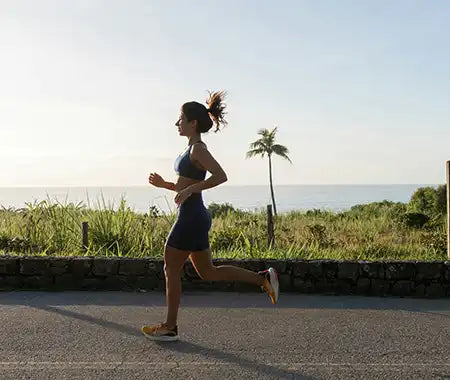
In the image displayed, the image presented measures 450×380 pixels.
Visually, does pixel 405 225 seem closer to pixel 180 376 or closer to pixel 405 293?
pixel 405 293

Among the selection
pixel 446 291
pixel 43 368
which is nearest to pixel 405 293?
pixel 446 291

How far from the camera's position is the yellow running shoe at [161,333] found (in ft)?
14.7

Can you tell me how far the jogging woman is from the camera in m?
4.34

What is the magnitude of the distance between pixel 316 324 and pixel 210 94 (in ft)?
7.20

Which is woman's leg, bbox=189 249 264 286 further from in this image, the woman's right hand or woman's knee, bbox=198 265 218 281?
the woman's right hand

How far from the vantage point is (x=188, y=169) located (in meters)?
4.47

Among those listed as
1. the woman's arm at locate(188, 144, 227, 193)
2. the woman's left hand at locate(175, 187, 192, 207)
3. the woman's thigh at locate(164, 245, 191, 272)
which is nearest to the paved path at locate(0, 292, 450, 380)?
the woman's thigh at locate(164, 245, 191, 272)

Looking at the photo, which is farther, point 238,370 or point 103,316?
point 103,316

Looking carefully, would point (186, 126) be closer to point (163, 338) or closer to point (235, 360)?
point (163, 338)

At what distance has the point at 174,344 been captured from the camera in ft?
14.6

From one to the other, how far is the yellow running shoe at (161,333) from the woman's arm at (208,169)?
3.71ft

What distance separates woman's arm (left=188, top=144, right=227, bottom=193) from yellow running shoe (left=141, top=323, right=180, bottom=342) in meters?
1.13

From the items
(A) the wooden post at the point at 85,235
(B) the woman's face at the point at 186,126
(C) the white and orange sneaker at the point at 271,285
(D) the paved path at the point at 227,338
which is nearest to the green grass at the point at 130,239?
(A) the wooden post at the point at 85,235

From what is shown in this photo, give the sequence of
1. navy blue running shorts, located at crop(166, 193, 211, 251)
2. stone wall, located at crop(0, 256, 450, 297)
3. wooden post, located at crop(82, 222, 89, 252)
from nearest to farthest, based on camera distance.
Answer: navy blue running shorts, located at crop(166, 193, 211, 251) < stone wall, located at crop(0, 256, 450, 297) < wooden post, located at crop(82, 222, 89, 252)
